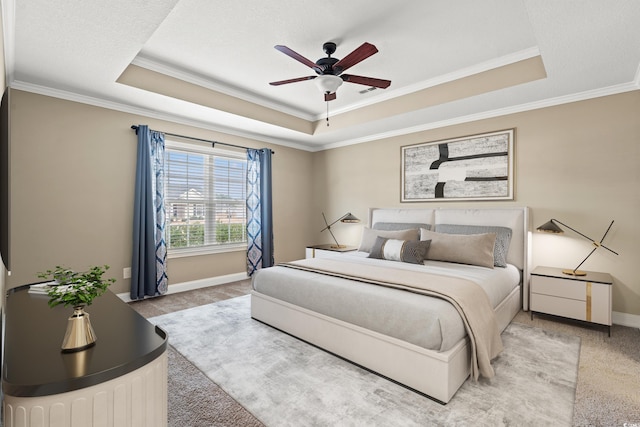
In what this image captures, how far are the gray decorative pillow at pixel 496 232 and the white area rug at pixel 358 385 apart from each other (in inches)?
30.2

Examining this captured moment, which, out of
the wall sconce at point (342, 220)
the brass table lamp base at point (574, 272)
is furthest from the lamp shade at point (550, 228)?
the wall sconce at point (342, 220)

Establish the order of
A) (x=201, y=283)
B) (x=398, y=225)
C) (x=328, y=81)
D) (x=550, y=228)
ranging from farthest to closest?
(x=201, y=283)
(x=398, y=225)
(x=550, y=228)
(x=328, y=81)

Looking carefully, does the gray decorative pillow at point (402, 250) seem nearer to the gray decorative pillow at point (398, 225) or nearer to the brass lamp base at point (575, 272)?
the gray decorative pillow at point (398, 225)

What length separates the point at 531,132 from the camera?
3.65 m

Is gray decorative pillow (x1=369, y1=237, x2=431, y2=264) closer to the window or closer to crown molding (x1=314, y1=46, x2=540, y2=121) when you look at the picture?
crown molding (x1=314, y1=46, x2=540, y2=121)

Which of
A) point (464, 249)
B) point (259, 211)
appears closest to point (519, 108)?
point (464, 249)

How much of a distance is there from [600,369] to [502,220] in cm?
177

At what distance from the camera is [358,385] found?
206 centimetres

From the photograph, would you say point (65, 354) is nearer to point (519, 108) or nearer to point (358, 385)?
point (358, 385)

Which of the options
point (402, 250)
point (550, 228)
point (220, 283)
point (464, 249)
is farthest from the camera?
point (220, 283)

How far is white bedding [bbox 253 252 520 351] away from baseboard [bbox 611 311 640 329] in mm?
913

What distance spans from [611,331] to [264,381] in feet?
10.9

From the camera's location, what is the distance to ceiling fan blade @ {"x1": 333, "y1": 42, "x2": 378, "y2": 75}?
2.26m

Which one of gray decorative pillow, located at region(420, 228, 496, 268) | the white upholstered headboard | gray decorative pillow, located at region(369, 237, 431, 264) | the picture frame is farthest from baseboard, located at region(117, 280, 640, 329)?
gray decorative pillow, located at region(369, 237, 431, 264)
